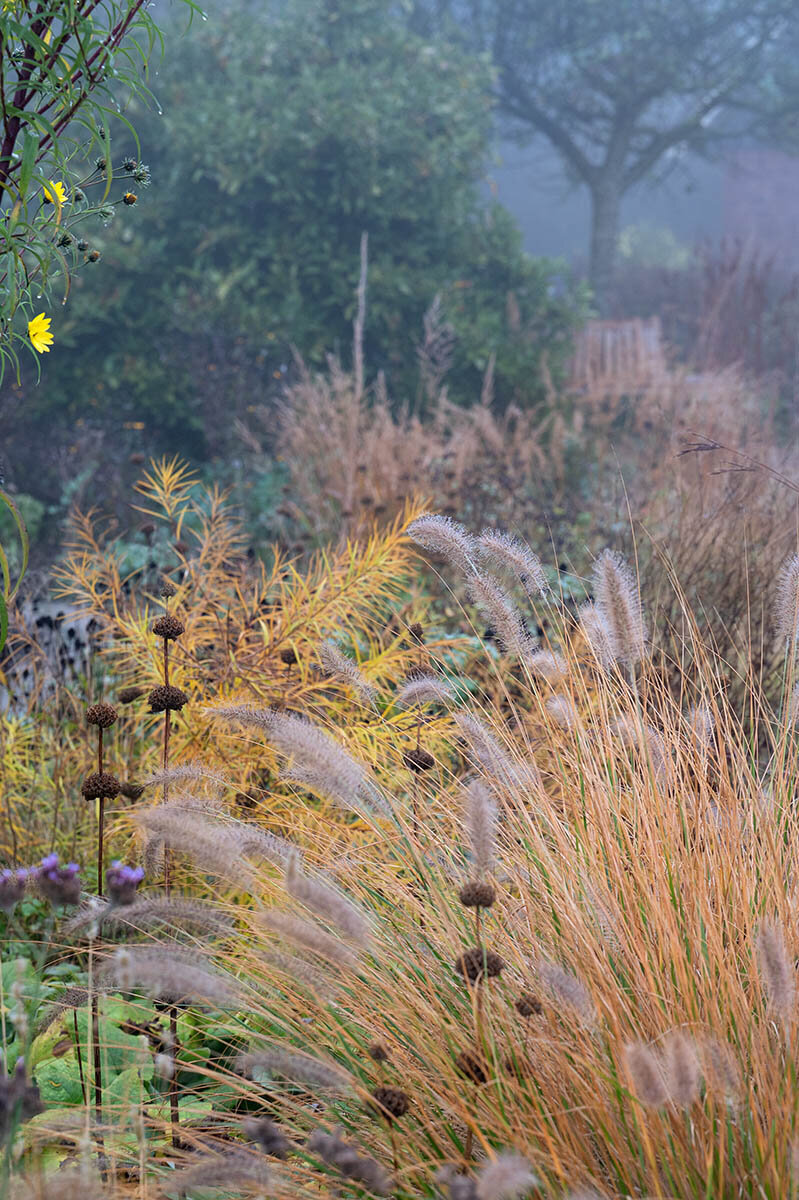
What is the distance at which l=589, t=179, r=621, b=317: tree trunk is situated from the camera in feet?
66.8

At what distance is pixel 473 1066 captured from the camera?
150 cm

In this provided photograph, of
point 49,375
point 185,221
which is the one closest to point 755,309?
point 185,221

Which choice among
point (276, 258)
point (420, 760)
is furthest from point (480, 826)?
point (276, 258)

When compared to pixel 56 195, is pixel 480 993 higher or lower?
lower

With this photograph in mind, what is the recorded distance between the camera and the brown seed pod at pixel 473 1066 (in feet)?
4.62

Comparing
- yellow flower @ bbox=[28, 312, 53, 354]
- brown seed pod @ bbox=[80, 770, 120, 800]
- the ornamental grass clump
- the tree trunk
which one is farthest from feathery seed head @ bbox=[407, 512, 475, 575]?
the tree trunk

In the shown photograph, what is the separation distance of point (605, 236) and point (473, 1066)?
21.0 m

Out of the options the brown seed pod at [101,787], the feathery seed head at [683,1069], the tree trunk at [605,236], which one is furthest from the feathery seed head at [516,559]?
the tree trunk at [605,236]

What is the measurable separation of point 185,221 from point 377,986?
944 cm

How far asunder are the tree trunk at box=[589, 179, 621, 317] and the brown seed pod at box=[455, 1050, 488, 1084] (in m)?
20.0

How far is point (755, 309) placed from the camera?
46.5 feet

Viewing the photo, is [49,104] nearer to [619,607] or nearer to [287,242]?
[619,607]

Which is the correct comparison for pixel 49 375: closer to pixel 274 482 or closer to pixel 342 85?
pixel 274 482

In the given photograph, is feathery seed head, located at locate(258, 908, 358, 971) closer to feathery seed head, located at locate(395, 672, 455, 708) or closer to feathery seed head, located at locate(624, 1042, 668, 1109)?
feathery seed head, located at locate(624, 1042, 668, 1109)
